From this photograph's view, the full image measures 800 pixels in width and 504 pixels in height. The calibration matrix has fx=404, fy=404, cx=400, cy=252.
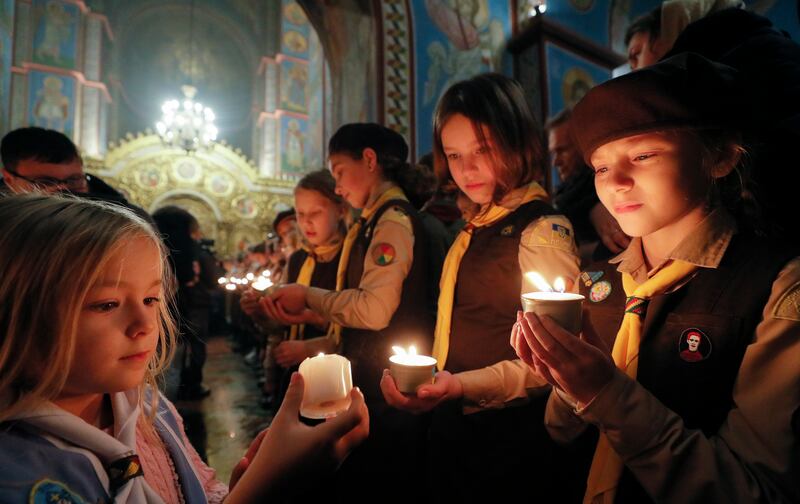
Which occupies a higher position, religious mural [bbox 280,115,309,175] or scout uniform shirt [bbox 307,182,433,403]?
religious mural [bbox 280,115,309,175]

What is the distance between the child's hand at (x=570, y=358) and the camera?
88 centimetres

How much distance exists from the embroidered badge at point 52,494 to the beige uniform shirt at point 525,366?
41.1 inches

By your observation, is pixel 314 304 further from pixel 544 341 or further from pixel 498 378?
pixel 544 341

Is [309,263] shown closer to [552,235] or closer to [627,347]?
[552,235]

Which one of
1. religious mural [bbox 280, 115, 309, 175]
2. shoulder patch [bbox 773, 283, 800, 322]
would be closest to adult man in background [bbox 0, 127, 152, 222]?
shoulder patch [bbox 773, 283, 800, 322]

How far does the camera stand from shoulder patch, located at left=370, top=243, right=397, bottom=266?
195 centimetres

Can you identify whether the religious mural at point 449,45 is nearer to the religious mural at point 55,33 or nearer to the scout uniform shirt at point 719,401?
the scout uniform shirt at point 719,401

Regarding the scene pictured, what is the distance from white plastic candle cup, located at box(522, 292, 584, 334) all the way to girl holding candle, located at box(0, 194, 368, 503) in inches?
19.0

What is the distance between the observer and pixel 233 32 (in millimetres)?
22891

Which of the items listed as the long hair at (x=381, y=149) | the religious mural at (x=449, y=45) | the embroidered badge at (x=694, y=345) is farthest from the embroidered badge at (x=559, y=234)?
the religious mural at (x=449, y=45)

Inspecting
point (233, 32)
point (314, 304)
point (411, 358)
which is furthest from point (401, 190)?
point (233, 32)

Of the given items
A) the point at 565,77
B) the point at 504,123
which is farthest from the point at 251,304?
the point at 565,77

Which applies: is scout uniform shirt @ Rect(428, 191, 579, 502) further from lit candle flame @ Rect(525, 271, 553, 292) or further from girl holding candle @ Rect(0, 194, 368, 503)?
girl holding candle @ Rect(0, 194, 368, 503)

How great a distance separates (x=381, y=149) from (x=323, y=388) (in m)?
1.68
